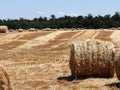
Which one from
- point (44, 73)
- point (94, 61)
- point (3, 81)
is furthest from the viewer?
point (44, 73)

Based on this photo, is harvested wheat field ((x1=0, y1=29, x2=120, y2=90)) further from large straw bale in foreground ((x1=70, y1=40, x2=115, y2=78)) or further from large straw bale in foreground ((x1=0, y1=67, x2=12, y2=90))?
large straw bale in foreground ((x1=0, y1=67, x2=12, y2=90))

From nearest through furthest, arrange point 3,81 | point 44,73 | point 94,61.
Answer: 1. point 3,81
2. point 94,61
3. point 44,73

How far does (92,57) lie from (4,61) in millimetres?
8135

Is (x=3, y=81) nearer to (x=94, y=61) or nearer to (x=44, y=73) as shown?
(x=94, y=61)

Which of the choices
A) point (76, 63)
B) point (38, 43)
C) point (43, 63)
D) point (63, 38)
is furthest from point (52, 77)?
point (63, 38)

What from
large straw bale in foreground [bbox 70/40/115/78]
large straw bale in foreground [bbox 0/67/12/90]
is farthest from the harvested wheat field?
large straw bale in foreground [bbox 0/67/12/90]

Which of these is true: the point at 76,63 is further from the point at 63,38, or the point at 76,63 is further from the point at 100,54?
the point at 63,38

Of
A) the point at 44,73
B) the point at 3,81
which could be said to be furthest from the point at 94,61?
the point at 3,81

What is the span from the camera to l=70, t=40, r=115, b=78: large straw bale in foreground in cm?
1695

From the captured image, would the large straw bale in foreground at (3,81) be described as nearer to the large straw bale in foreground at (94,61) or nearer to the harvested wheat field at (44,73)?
the harvested wheat field at (44,73)

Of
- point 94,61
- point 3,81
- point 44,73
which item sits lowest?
point 44,73

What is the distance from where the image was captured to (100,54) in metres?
17.1

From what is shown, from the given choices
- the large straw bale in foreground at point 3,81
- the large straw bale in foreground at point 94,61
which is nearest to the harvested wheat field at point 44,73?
the large straw bale in foreground at point 94,61

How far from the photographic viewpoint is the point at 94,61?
17000mm
